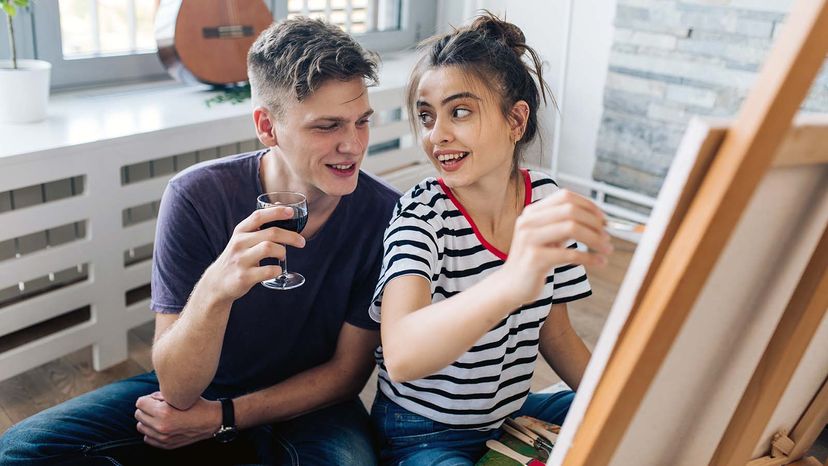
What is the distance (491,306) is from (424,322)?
12 centimetres

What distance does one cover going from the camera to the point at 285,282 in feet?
4.39

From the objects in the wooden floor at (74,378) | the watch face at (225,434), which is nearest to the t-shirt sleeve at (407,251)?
the watch face at (225,434)

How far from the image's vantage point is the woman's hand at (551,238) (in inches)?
29.2

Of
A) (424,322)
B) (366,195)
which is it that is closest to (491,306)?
(424,322)

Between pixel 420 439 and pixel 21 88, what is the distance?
4.53 feet

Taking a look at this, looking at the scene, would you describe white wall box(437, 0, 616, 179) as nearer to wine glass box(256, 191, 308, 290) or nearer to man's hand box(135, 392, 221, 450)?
wine glass box(256, 191, 308, 290)

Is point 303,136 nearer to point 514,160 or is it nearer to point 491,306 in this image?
point 514,160

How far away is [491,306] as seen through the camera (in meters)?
0.85

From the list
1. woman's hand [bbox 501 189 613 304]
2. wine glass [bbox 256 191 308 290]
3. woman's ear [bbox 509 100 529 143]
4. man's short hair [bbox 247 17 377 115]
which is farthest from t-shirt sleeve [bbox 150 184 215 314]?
woman's hand [bbox 501 189 613 304]

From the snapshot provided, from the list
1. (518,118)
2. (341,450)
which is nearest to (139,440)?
(341,450)

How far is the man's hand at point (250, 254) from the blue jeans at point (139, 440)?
32cm

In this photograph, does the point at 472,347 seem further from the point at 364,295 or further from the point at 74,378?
the point at 74,378

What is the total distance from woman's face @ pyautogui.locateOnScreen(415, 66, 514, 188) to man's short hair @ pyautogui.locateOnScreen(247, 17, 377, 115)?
6.4 inches

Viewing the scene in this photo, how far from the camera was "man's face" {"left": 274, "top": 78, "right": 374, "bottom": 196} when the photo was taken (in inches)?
52.6
